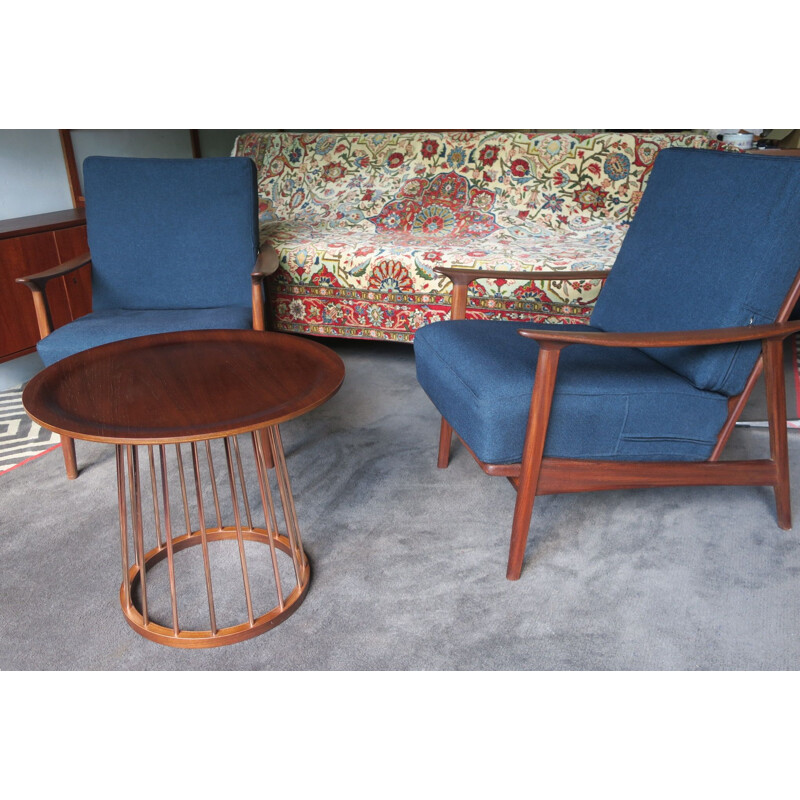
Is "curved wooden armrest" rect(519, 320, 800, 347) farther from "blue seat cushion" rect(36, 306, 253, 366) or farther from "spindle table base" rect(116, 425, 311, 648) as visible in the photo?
"blue seat cushion" rect(36, 306, 253, 366)

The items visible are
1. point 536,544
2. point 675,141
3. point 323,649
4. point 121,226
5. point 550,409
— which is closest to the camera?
point 323,649

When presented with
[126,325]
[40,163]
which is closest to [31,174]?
[40,163]

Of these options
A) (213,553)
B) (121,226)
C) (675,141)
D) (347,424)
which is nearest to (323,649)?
(213,553)

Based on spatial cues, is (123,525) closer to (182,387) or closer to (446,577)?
(182,387)

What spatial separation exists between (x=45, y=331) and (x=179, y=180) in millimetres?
746

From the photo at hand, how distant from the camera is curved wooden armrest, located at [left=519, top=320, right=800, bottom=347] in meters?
1.28

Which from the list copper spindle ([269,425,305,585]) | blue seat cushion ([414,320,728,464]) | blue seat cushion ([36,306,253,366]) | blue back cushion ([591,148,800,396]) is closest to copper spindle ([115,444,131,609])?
copper spindle ([269,425,305,585])

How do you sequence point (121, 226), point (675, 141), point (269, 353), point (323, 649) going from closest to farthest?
point (323, 649) → point (269, 353) → point (121, 226) → point (675, 141)

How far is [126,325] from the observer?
199 cm

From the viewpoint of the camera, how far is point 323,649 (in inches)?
51.3

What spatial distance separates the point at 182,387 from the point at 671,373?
3.78 feet

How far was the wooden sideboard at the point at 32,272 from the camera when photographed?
2443 mm

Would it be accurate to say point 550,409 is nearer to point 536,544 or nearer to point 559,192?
point 536,544

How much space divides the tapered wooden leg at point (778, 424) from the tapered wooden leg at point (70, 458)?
1917mm
